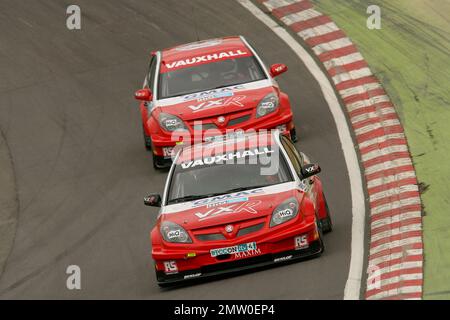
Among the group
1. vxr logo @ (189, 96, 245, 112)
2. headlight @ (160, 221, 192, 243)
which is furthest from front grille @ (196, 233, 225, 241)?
vxr logo @ (189, 96, 245, 112)

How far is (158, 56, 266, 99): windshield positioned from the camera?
2011 centimetres

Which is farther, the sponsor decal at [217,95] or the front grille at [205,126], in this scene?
the sponsor decal at [217,95]

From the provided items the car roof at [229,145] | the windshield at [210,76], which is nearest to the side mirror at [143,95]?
the windshield at [210,76]

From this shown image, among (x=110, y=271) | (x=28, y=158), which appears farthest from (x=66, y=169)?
(x=110, y=271)

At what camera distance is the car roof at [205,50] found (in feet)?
67.7

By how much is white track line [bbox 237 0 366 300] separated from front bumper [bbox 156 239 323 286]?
49 cm

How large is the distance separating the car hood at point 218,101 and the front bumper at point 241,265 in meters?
5.00

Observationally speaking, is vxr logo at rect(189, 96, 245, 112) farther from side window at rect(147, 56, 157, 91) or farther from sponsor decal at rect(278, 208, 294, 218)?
sponsor decal at rect(278, 208, 294, 218)

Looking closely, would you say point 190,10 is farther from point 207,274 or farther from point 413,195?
point 207,274

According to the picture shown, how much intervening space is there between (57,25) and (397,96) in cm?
887

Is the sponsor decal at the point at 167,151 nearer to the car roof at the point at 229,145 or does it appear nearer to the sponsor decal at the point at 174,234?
the car roof at the point at 229,145

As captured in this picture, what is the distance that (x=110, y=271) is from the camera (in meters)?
15.9

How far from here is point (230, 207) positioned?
14.8m

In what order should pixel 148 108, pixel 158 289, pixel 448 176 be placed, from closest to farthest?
pixel 158 289
pixel 448 176
pixel 148 108
